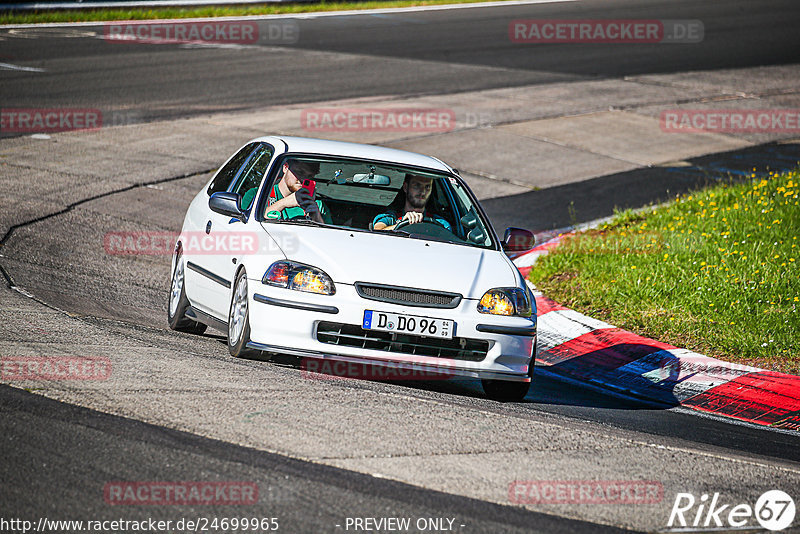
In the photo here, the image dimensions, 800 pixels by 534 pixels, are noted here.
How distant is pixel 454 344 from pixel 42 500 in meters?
2.98

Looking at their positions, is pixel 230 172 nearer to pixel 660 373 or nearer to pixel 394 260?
pixel 394 260

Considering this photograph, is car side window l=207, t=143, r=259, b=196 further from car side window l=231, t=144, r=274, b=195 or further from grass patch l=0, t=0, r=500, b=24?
grass patch l=0, t=0, r=500, b=24

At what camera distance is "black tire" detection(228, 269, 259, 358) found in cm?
676

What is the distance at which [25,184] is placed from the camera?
13188mm

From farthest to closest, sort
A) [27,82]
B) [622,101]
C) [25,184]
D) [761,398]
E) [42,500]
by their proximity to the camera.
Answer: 1. [622,101]
2. [27,82]
3. [25,184]
4. [761,398]
5. [42,500]

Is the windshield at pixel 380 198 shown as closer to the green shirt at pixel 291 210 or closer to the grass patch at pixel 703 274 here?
the green shirt at pixel 291 210

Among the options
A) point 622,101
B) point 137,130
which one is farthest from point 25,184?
point 622,101

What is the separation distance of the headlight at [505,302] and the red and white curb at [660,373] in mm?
1654

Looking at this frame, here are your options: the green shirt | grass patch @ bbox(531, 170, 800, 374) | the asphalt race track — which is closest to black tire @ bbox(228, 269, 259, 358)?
the asphalt race track

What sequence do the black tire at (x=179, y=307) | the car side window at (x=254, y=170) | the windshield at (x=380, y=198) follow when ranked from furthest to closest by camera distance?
1. the black tire at (x=179, y=307)
2. the car side window at (x=254, y=170)
3. the windshield at (x=380, y=198)

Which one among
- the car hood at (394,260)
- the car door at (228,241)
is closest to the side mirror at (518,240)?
the car hood at (394,260)

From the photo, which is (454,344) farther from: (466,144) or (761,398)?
(466,144)

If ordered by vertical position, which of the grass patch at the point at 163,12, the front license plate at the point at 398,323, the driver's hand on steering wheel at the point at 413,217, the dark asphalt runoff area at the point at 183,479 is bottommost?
the dark asphalt runoff area at the point at 183,479

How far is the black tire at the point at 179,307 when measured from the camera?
325 inches
